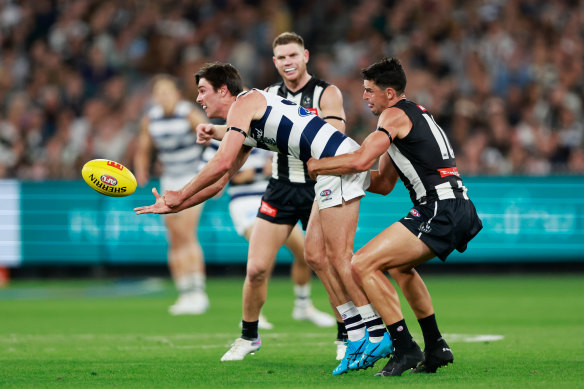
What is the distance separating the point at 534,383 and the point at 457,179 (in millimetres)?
1543

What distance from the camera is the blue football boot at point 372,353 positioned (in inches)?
273

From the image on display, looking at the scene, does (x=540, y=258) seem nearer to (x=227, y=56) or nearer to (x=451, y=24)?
(x=451, y=24)

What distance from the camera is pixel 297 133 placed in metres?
7.03

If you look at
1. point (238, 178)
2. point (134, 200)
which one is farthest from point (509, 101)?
point (238, 178)

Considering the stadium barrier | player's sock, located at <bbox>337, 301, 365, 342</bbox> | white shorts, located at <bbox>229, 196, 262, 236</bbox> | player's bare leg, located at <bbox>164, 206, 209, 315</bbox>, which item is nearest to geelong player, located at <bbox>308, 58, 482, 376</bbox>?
player's sock, located at <bbox>337, 301, 365, 342</bbox>

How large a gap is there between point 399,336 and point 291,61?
2681mm

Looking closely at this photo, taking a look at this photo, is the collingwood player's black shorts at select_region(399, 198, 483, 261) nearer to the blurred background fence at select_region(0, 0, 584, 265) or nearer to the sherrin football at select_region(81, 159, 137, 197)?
the sherrin football at select_region(81, 159, 137, 197)

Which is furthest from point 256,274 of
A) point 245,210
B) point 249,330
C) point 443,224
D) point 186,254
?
point 186,254

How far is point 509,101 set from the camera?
17906 mm

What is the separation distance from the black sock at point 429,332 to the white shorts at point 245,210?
417cm

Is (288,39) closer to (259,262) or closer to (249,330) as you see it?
(259,262)

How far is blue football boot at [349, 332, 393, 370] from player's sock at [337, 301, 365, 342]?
0.42 feet

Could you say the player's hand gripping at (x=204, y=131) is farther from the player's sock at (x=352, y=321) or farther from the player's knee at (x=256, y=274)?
the player's sock at (x=352, y=321)

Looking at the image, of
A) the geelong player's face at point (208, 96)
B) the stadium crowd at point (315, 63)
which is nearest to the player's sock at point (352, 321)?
the geelong player's face at point (208, 96)
